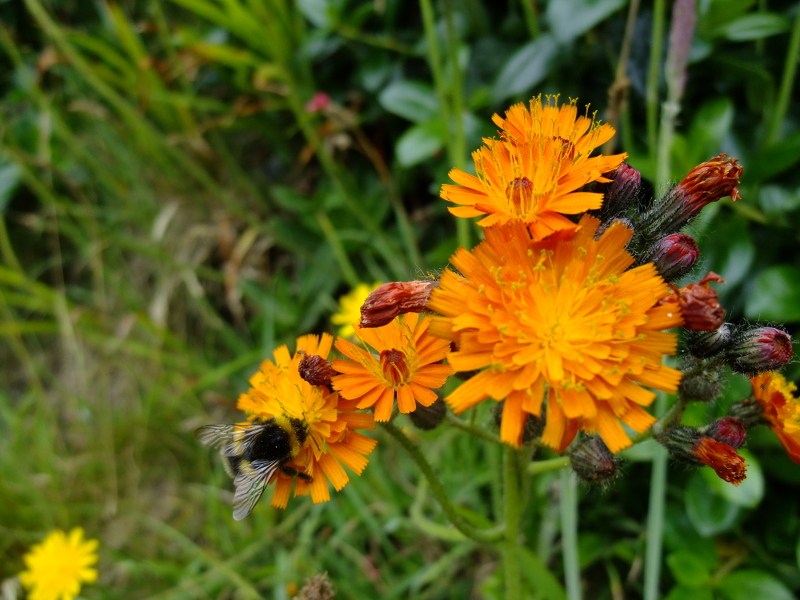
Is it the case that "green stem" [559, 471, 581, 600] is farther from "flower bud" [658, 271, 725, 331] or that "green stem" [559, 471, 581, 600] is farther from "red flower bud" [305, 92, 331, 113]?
"red flower bud" [305, 92, 331, 113]

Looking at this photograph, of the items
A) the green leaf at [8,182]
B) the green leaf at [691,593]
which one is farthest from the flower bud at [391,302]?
the green leaf at [8,182]

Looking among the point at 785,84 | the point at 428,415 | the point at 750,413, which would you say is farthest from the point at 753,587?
the point at 785,84

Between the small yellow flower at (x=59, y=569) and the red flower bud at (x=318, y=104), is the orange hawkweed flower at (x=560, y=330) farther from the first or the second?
the small yellow flower at (x=59, y=569)

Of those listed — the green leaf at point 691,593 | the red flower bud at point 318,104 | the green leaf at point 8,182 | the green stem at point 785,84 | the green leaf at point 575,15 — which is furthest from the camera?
the green leaf at point 8,182

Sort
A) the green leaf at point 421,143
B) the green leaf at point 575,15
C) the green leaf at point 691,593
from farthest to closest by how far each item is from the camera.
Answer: the green leaf at point 421,143 → the green leaf at point 575,15 → the green leaf at point 691,593

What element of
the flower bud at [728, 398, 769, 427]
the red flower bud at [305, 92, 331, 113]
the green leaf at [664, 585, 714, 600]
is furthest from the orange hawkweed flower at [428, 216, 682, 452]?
the red flower bud at [305, 92, 331, 113]

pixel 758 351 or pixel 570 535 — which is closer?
pixel 758 351

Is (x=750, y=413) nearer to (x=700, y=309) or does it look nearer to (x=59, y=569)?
(x=700, y=309)
